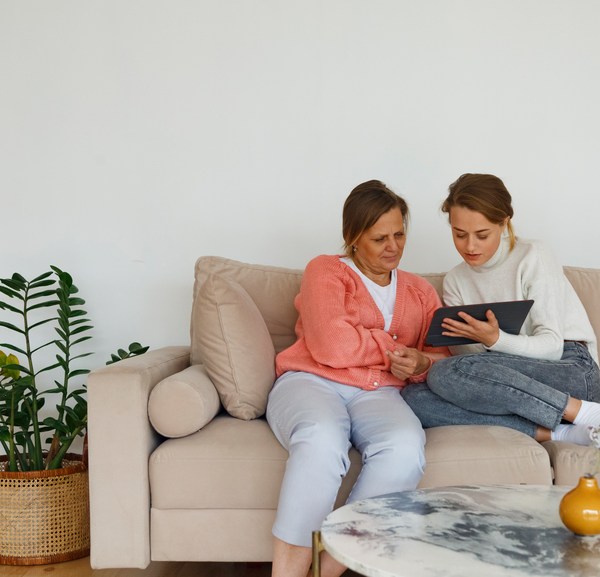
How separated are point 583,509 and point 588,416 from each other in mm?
964

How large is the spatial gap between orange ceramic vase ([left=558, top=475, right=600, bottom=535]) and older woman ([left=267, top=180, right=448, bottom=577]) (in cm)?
66

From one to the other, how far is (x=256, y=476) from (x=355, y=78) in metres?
1.72

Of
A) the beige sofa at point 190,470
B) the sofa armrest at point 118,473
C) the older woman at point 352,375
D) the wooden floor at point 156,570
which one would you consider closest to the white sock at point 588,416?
the beige sofa at point 190,470

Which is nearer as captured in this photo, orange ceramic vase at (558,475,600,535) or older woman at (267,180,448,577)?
orange ceramic vase at (558,475,600,535)

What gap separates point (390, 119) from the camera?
10.7ft

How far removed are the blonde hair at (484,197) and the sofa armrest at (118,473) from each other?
3.61 ft

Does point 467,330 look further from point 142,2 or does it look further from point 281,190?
point 142,2

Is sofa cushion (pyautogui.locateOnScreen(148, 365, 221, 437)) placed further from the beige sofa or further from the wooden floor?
the wooden floor

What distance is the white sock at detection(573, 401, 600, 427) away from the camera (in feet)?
7.59

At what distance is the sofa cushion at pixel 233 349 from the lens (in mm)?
2404

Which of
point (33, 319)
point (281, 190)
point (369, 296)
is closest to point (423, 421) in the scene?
point (369, 296)

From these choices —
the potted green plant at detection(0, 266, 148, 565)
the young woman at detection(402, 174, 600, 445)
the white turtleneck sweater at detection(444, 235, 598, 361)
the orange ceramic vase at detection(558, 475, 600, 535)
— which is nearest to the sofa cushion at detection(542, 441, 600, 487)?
the young woman at detection(402, 174, 600, 445)

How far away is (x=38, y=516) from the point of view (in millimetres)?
2592

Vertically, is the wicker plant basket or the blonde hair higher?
the blonde hair
